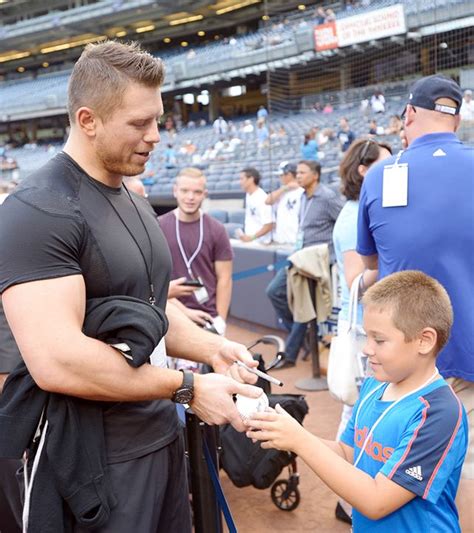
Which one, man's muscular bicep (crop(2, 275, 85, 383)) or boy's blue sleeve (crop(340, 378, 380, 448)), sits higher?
man's muscular bicep (crop(2, 275, 85, 383))

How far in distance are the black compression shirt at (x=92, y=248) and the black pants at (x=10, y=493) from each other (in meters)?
0.93

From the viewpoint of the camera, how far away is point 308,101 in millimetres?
22453

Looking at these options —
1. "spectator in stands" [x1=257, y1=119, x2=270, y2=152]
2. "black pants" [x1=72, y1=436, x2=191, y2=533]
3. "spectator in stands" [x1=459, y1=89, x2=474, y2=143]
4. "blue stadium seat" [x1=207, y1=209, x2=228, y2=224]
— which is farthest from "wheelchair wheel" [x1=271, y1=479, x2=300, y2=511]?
"spectator in stands" [x1=257, y1=119, x2=270, y2=152]

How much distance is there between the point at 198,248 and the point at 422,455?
2.68 m

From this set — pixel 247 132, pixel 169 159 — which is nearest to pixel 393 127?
pixel 169 159

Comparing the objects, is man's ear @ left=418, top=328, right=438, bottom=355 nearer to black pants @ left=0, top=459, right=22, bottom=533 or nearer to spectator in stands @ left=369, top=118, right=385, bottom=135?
black pants @ left=0, top=459, right=22, bottom=533

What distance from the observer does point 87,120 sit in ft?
5.03

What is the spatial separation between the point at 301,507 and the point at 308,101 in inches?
797

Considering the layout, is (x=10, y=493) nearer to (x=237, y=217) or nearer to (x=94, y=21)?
(x=237, y=217)

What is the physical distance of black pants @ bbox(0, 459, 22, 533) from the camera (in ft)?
8.00

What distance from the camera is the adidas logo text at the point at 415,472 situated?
1.59m

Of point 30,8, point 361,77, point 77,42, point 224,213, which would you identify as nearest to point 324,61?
point 361,77

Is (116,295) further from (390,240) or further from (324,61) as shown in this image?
(324,61)

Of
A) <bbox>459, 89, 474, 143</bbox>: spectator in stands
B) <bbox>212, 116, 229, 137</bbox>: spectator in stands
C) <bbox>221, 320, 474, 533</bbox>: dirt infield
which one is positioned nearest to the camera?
<bbox>221, 320, 474, 533</bbox>: dirt infield
